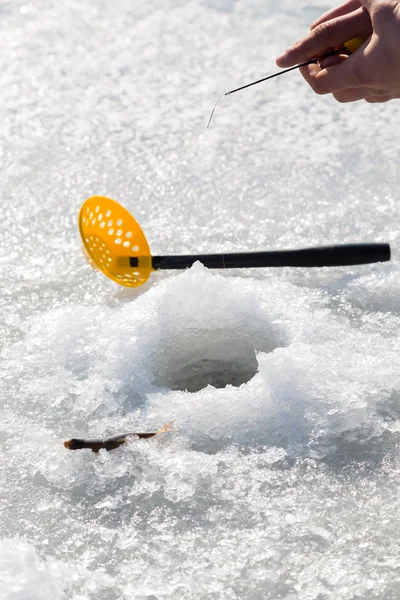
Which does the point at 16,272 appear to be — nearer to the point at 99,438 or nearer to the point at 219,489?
the point at 99,438

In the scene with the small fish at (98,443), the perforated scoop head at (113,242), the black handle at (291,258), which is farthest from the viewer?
the perforated scoop head at (113,242)

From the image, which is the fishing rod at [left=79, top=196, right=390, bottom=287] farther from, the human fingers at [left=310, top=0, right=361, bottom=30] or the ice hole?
the human fingers at [left=310, top=0, right=361, bottom=30]

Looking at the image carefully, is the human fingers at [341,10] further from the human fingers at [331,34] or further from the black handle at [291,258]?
the black handle at [291,258]

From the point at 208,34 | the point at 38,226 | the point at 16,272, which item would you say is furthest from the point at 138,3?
the point at 16,272

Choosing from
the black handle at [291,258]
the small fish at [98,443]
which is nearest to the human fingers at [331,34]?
the black handle at [291,258]

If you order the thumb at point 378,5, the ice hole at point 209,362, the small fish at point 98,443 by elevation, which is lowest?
the ice hole at point 209,362

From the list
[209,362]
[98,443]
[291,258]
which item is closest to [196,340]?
[209,362]
